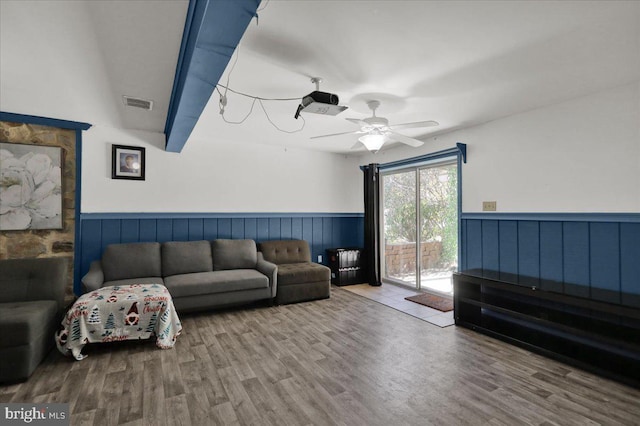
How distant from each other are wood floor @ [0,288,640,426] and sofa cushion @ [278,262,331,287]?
3.56 ft

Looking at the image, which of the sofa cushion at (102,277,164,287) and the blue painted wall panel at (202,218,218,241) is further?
the blue painted wall panel at (202,218,218,241)

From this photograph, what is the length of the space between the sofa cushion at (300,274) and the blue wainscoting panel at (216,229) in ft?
2.88

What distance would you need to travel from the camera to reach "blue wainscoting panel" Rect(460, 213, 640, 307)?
109 inches

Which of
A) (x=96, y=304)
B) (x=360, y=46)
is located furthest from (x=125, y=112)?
(x=360, y=46)

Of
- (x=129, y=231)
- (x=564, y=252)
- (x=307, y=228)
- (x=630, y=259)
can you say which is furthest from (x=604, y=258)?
(x=129, y=231)

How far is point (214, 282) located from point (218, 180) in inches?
68.9

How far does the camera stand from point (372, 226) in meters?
5.69

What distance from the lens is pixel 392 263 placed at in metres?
5.83

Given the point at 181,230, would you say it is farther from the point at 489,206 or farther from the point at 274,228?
the point at 489,206

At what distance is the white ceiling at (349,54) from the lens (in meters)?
1.80

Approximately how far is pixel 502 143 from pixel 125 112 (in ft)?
14.5

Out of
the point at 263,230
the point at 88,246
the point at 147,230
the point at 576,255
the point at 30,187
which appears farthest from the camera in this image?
the point at 263,230

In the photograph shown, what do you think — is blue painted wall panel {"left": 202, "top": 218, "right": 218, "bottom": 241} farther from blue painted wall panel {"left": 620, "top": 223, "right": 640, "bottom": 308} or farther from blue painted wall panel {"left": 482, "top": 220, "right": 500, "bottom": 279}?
blue painted wall panel {"left": 620, "top": 223, "right": 640, "bottom": 308}

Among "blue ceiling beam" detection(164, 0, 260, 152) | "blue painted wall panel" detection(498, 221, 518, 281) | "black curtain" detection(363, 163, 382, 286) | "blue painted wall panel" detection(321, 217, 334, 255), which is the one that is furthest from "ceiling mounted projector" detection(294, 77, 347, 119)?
"blue painted wall panel" detection(321, 217, 334, 255)
